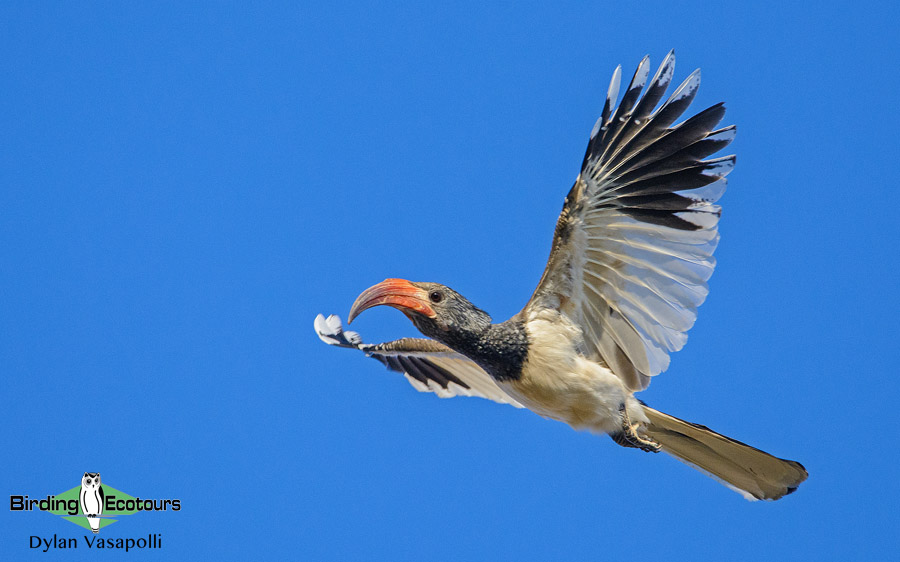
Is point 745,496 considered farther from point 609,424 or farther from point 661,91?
point 661,91

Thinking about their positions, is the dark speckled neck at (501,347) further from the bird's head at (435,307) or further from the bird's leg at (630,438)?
the bird's leg at (630,438)

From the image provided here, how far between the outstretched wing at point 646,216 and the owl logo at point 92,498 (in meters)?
3.94

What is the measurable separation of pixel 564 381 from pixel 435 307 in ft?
2.96

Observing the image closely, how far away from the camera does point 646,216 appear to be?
5285mm

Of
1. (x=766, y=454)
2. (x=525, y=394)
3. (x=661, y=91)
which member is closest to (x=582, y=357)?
(x=525, y=394)

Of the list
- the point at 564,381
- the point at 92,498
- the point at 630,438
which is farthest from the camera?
the point at 92,498

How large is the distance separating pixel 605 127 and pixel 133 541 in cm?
508

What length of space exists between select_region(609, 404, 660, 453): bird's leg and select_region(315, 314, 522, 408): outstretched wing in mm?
1189

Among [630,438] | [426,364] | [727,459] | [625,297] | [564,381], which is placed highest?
[426,364]

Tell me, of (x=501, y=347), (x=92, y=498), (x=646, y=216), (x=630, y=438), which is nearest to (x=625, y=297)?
(x=646, y=216)

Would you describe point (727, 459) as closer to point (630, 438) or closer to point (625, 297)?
point (630, 438)

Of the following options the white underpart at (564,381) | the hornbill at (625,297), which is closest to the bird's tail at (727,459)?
the hornbill at (625,297)

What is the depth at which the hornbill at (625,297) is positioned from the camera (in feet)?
17.0

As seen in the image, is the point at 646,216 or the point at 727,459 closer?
the point at 646,216
